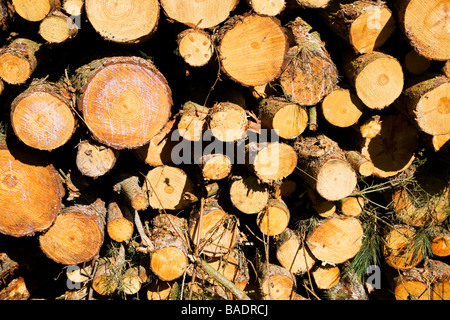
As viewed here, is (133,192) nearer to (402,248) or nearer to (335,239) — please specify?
(335,239)

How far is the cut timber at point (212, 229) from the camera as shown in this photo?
107 inches

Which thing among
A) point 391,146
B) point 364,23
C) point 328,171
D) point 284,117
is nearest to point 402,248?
point 391,146

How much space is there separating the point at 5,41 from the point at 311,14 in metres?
2.49

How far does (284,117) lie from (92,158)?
1.36 meters

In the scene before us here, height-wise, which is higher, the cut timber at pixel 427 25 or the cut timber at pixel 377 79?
the cut timber at pixel 427 25

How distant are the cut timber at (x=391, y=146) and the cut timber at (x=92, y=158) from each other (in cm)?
205

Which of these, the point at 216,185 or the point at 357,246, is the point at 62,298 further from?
the point at 357,246

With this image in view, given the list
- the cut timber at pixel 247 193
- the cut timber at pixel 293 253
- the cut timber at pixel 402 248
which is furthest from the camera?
the cut timber at pixel 402 248

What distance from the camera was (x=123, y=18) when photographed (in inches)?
87.2

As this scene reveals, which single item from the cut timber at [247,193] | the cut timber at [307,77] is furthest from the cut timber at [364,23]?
the cut timber at [247,193]

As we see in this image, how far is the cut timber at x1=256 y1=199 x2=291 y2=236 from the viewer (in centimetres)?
275

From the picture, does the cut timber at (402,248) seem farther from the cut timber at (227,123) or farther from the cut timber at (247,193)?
the cut timber at (227,123)

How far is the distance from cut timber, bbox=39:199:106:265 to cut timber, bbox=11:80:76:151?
0.64 meters

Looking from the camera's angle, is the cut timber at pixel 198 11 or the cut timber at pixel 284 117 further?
the cut timber at pixel 284 117
